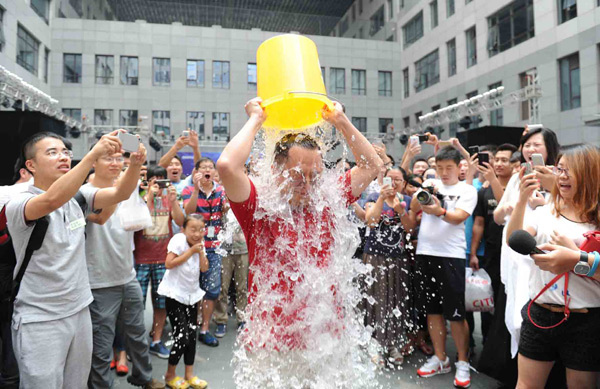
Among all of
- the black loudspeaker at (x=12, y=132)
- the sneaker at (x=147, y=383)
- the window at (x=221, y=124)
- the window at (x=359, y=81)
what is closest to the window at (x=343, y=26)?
the window at (x=359, y=81)

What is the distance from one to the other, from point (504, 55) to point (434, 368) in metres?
18.0

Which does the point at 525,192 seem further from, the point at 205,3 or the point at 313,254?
the point at 205,3

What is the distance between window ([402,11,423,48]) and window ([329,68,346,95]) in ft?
15.6

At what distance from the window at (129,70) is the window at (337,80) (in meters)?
11.6

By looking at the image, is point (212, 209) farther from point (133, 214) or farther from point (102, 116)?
point (102, 116)

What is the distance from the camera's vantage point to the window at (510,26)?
16.7m

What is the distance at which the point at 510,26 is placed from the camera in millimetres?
17750

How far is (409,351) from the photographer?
4.23 m

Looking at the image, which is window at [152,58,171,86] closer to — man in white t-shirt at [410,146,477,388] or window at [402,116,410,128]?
window at [402,116,410,128]

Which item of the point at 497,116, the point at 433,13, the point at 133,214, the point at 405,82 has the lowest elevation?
the point at 133,214

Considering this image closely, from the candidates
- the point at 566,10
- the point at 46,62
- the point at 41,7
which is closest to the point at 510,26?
the point at 566,10

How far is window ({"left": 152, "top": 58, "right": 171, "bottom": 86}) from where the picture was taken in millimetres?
23344

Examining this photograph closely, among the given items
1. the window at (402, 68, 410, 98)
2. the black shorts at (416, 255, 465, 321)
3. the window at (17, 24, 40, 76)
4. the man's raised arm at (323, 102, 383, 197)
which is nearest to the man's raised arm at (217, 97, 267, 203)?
the man's raised arm at (323, 102, 383, 197)

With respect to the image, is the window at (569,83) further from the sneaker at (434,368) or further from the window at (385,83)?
the sneaker at (434,368)
